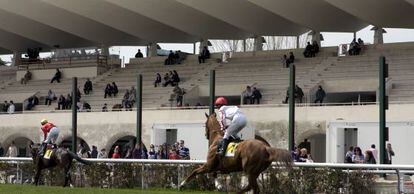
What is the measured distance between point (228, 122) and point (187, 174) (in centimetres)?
581

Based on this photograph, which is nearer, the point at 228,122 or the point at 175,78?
the point at 228,122

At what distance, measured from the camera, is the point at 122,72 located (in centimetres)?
5112

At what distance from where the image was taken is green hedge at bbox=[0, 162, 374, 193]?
64.2 ft

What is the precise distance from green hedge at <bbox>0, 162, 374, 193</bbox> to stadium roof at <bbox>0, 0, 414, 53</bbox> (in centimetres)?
1748

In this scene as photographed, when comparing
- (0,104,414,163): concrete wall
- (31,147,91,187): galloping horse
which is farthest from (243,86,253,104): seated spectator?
(31,147,91,187): galloping horse

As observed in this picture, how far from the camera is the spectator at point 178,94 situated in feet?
137

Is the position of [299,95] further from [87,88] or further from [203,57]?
[87,88]

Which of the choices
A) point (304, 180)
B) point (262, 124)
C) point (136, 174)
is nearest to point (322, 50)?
point (262, 124)

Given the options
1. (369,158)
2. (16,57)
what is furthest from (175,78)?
(369,158)

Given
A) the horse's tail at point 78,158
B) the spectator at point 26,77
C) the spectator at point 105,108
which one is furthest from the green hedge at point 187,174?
the spectator at point 26,77

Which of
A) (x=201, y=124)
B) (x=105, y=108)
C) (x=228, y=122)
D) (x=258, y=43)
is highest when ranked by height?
(x=258, y=43)

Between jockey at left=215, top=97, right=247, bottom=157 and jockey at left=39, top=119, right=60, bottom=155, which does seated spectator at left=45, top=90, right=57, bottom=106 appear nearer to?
jockey at left=39, top=119, right=60, bottom=155

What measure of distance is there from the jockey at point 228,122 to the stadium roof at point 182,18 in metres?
21.7

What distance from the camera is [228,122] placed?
1734 centimetres
